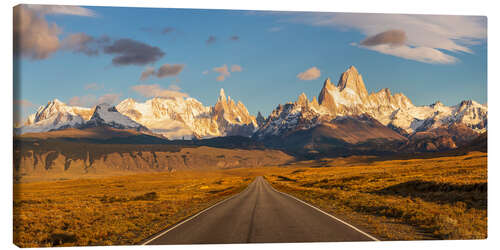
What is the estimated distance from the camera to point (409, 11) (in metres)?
30.2

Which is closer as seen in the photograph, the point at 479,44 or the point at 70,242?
the point at 70,242

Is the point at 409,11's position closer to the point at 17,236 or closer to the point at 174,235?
the point at 174,235

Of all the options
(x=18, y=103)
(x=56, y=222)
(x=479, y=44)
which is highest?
(x=479, y=44)

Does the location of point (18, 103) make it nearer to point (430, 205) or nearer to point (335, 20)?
point (335, 20)

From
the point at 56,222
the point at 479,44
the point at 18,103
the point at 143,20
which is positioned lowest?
the point at 56,222

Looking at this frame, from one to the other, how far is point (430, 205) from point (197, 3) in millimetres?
22201

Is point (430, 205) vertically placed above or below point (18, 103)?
below

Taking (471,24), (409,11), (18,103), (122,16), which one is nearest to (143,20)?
(122,16)

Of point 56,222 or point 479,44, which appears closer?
point 56,222

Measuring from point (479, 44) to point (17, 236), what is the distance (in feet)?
112
